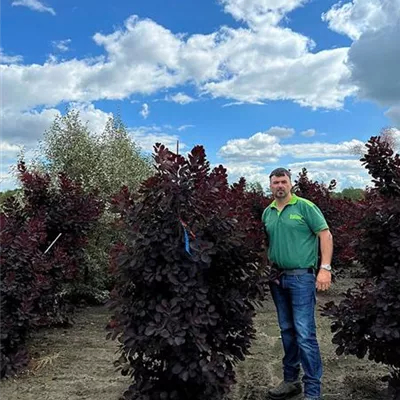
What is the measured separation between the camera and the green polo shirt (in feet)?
12.1

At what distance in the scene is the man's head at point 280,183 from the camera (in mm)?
3805

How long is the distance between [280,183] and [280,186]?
0.08 feet

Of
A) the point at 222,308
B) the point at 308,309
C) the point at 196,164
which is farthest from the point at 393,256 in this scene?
the point at 196,164

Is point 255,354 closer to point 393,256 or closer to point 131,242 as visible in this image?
point 393,256

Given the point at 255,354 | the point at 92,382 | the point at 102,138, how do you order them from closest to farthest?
1. the point at 92,382
2. the point at 255,354
3. the point at 102,138

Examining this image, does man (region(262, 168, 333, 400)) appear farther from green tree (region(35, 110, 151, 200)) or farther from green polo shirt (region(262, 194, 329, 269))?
green tree (region(35, 110, 151, 200))

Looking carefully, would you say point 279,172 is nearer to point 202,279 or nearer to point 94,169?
point 202,279

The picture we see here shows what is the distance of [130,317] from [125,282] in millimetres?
228

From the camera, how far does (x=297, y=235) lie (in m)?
3.71

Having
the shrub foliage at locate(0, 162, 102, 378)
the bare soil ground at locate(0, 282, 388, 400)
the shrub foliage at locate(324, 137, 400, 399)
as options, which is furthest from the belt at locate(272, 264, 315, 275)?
the shrub foliage at locate(0, 162, 102, 378)

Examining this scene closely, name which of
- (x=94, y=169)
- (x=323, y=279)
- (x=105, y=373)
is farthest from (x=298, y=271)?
(x=94, y=169)

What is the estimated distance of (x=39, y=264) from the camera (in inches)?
186

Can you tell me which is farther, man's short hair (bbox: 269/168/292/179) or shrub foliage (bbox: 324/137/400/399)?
man's short hair (bbox: 269/168/292/179)

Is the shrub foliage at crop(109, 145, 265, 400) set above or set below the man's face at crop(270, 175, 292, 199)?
below
